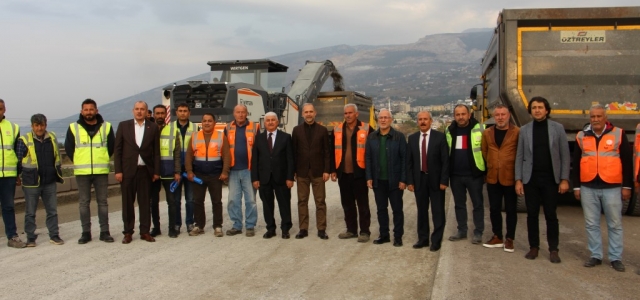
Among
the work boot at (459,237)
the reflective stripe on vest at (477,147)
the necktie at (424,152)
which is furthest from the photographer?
the work boot at (459,237)

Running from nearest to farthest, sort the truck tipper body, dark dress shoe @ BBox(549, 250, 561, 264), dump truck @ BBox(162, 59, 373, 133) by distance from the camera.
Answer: dark dress shoe @ BBox(549, 250, 561, 264)
the truck tipper body
dump truck @ BBox(162, 59, 373, 133)

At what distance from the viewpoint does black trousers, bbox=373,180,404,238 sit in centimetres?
672

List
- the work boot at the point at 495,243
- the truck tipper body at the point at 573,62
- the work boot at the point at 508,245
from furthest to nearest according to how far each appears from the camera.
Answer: the truck tipper body at the point at 573,62 < the work boot at the point at 495,243 < the work boot at the point at 508,245

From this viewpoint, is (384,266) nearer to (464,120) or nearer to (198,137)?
(464,120)

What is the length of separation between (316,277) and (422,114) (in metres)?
2.39

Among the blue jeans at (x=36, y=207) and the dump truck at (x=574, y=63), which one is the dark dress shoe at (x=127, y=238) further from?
the dump truck at (x=574, y=63)

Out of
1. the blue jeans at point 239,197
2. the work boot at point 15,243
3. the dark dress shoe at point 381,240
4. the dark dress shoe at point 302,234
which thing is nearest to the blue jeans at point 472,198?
the dark dress shoe at point 381,240

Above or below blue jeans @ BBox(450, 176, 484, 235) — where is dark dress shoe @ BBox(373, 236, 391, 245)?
below

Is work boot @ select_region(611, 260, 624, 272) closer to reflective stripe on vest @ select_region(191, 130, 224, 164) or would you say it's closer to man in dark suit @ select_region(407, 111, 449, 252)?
man in dark suit @ select_region(407, 111, 449, 252)

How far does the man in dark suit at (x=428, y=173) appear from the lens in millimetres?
6453

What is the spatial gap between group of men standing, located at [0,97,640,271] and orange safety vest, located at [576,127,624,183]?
2cm

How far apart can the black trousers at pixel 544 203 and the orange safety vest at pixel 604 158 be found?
0.34 meters

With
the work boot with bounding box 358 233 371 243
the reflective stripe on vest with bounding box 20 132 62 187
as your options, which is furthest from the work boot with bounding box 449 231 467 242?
the reflective stripe on vest with bounding box 20 132 62 187

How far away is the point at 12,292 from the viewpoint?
4879 millimetres
